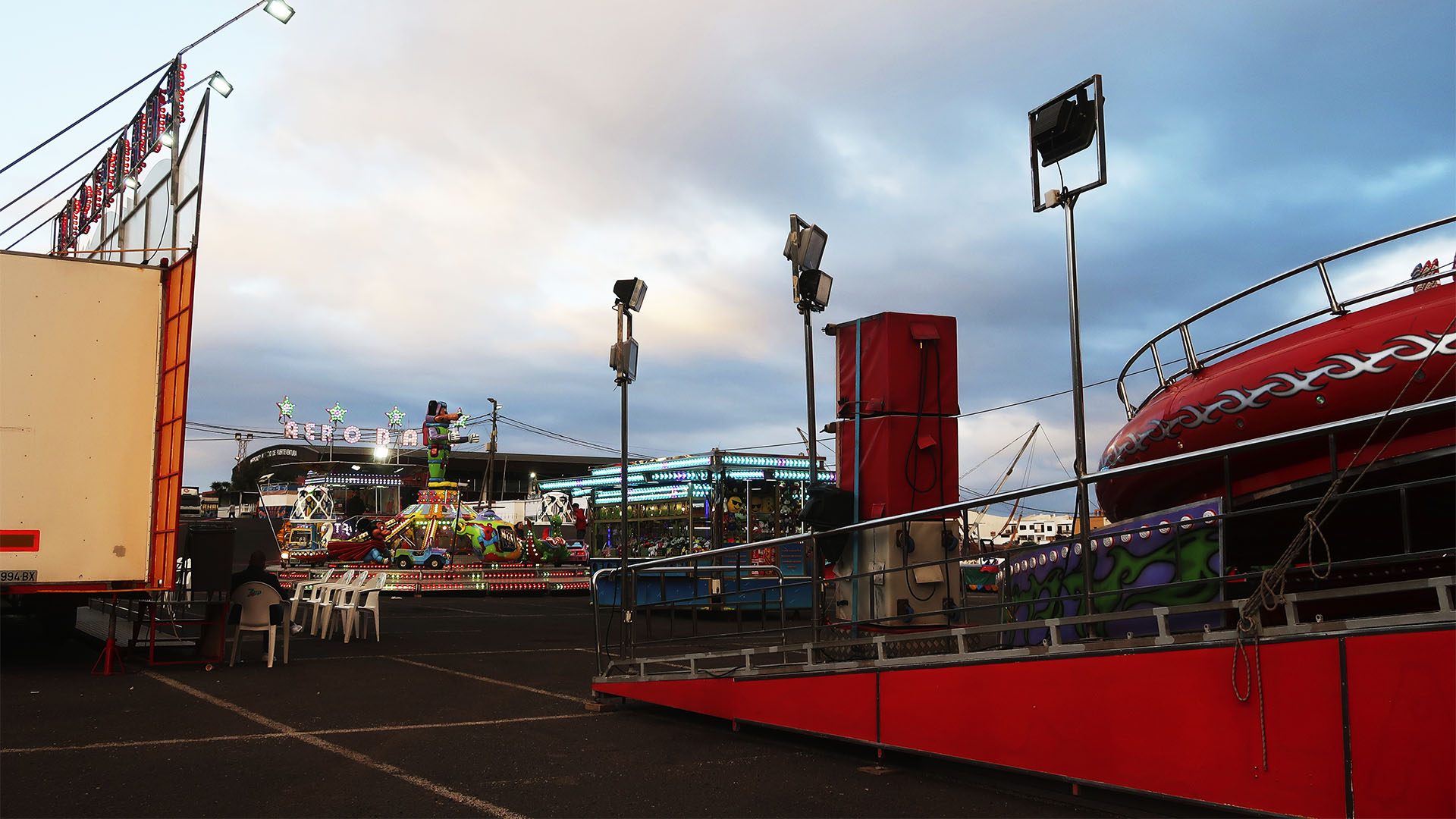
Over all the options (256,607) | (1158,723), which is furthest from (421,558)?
(1158,723)

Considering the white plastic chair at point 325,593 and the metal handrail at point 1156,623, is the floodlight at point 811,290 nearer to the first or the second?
the metal handrail at point 1156,623

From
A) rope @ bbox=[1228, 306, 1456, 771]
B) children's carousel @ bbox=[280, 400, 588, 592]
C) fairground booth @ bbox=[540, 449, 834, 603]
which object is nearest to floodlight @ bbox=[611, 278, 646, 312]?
rope @ bbox=[1228, 306, 1456, 771]

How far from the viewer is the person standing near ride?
1259 inches

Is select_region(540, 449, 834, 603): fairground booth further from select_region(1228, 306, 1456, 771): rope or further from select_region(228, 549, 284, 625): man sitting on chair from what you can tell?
select_region(1228, 306, 1456, 771): rope

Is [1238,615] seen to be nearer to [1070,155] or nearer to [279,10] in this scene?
[1070,155]

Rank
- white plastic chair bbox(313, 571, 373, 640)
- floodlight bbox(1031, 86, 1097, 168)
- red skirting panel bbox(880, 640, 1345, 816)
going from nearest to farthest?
red skirting panel bbox(880, 640, 1345, 816)
floodlight bbox(1031, 86, 1097, 168)
white plastic chair bbox(313, 571, 373, 640)

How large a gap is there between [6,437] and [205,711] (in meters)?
3.53

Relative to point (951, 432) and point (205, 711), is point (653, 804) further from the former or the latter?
point (205, 711)

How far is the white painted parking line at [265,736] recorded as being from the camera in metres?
6.39

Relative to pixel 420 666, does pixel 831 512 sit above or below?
above

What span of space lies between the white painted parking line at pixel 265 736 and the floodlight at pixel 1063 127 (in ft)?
17.3

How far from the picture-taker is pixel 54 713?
25.3ft

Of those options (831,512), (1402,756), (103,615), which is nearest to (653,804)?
(831,512)

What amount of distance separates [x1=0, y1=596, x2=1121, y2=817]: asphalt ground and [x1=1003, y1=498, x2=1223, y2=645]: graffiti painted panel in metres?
0.94
